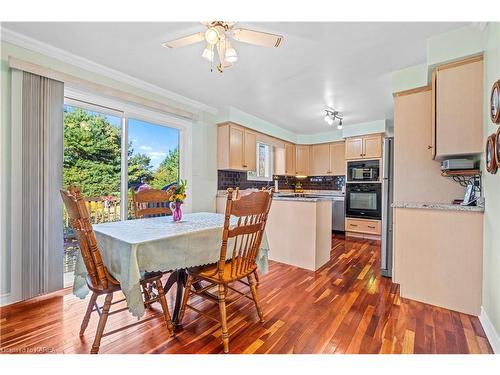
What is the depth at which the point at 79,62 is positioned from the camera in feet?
7.73

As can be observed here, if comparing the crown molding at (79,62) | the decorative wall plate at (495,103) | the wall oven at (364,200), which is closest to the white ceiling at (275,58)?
the crown molding at (79,62)

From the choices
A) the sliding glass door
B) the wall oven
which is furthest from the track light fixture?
the sliding glass door

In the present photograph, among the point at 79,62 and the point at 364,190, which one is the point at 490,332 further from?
the point at 79,62

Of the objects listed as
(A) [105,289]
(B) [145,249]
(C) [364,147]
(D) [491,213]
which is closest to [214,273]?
(B) [145,249]

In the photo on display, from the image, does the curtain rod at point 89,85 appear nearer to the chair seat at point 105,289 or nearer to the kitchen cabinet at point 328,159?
the chair seat at point 105,289

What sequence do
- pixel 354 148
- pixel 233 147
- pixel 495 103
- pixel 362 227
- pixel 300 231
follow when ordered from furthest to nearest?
1. pixel 354 148
2. pixel 362 227
3. pixel 233 147
4. pixel 300 231
5. pixel 495 103

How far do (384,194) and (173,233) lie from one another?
2617 millimetres

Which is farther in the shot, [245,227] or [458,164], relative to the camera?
[458,164]

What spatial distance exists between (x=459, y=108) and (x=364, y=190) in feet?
9.85

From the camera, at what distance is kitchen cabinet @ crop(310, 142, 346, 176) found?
18.0 feet

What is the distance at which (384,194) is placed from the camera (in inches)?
118

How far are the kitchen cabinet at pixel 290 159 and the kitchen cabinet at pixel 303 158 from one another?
125 mm
